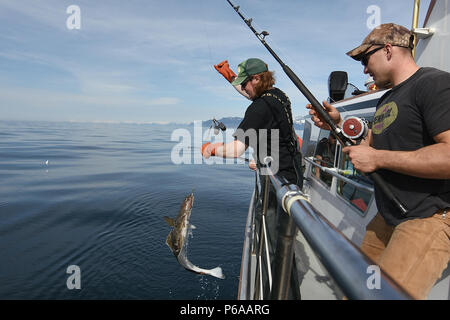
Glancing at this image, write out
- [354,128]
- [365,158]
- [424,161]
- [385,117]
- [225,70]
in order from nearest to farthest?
[424,161] → [365,158] → [385,117] → [354,128] → [225,70]

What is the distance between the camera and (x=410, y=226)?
1.81 meters

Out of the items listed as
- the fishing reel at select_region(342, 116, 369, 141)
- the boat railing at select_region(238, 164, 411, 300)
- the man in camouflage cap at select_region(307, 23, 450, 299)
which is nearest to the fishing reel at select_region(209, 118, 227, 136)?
the fishing reel at select_region(342, 116, 369, 141)

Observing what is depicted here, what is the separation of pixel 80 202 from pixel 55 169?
345 inches

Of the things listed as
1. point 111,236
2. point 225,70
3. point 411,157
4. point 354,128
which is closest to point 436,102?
point 411,157

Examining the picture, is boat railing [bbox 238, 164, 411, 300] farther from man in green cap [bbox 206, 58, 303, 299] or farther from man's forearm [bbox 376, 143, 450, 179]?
man in green cap [bbox 206, 58, 303, 299]

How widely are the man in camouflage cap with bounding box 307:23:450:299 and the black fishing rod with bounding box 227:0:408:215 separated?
2.2 inches

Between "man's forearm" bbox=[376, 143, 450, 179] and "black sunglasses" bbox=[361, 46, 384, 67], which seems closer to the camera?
"man's forearm" bbox=[376, 143, 450, 179]

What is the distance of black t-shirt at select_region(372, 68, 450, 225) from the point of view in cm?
166

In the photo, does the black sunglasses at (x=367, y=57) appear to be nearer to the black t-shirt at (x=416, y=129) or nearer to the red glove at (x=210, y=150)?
the black t-shirt at (x=416, y=129)

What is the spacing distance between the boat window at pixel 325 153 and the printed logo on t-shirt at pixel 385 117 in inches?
Answer: 171

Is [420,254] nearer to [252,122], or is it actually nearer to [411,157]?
[411,157]

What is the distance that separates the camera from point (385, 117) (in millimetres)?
2062

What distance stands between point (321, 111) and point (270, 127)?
1.81 ft
